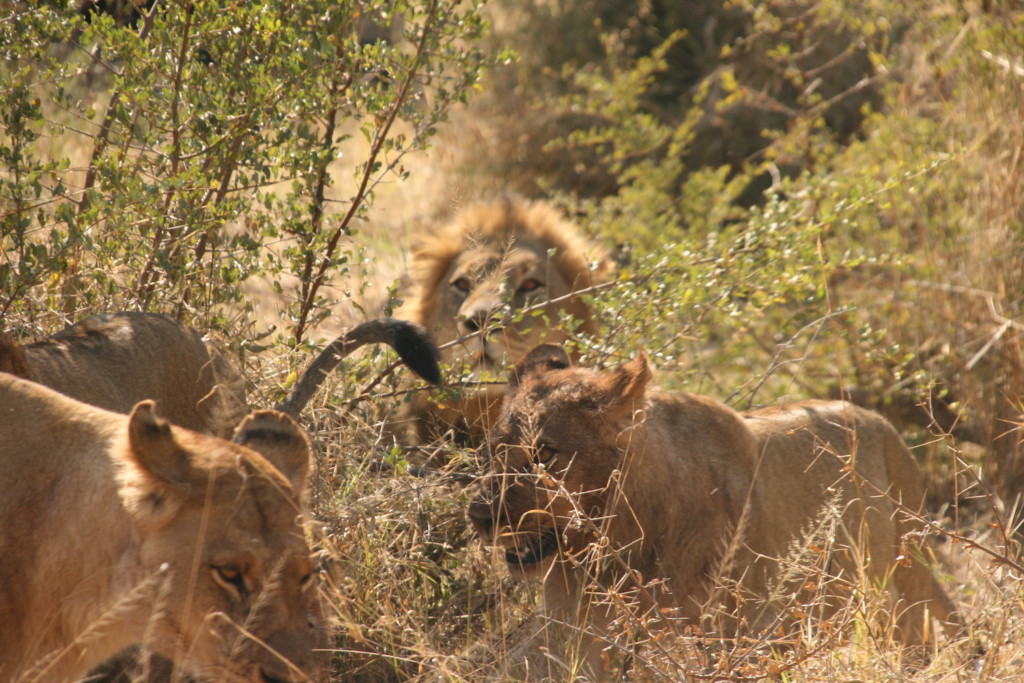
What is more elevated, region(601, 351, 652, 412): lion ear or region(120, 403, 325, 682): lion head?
region(120, 403, 325, 682): lion head

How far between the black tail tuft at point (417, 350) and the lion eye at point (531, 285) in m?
2.12

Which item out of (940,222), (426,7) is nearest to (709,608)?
(426,7)

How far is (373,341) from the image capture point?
4133 millimetres

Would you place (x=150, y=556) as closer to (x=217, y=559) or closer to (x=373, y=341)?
(x=217, y=559)

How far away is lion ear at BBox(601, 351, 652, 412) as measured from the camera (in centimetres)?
359

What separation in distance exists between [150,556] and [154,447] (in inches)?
9.6

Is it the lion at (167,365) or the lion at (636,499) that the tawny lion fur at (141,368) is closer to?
the lion at (167,365)

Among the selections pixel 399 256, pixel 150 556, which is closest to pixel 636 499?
pixel 150 556

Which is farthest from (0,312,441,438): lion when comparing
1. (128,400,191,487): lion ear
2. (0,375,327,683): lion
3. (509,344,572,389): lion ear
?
(128,400,191,487): lion ear

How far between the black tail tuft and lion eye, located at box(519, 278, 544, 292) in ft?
6.97

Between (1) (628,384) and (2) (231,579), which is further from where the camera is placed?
(1) (628,384)

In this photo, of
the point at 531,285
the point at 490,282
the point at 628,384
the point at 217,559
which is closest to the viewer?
the point at 217,559

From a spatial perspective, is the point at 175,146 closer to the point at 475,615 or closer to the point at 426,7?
the point at 426,7

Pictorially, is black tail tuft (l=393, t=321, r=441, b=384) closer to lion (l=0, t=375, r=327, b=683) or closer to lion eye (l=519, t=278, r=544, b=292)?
lion (l=0, t=375, r=327, b=683)
